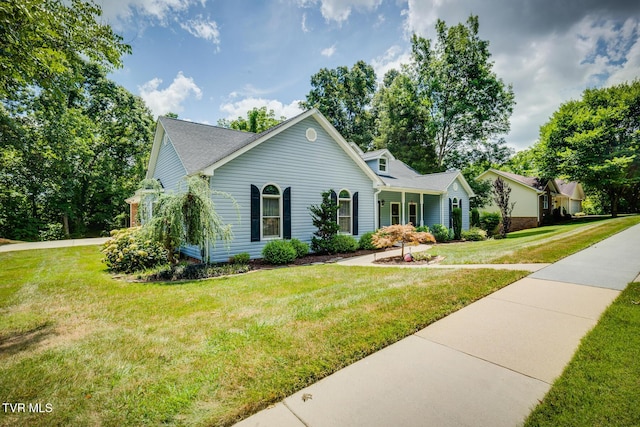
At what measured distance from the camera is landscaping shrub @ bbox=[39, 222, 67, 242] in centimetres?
2267

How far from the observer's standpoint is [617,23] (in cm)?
859

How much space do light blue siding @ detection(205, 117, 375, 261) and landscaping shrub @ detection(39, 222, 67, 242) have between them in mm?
22791

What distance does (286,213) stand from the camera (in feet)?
36.5

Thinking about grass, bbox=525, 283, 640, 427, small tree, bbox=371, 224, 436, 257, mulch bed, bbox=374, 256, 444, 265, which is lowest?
mulch bed, bbox=374, 256, 444, 265

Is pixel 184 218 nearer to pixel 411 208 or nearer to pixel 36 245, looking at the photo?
pixel 411 208

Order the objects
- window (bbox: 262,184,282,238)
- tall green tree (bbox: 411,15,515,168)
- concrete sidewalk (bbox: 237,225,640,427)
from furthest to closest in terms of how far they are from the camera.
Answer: tall green tree (bbox: 411,15,515,168) → window (bbox: 262,184,282,238) → concrete sidewalk (bbox: 237,225,640,427)

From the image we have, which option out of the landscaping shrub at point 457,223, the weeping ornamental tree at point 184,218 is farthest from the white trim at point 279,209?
the landscaping shrub at point 457,223

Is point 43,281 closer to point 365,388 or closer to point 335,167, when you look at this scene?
point 365,388

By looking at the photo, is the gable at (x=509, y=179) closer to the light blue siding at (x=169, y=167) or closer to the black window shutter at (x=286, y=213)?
the black window shutter at (x=286, y=213)

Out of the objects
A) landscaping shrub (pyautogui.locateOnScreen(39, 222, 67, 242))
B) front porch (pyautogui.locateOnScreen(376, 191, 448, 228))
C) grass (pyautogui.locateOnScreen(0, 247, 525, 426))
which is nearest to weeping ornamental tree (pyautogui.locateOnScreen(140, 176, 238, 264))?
grass (pyautogui.locateOnScreen(0, 247, 525, 426))

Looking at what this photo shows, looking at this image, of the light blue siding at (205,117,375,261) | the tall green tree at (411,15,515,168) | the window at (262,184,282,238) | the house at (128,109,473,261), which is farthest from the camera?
the tall green tree at (411,15,515,168)

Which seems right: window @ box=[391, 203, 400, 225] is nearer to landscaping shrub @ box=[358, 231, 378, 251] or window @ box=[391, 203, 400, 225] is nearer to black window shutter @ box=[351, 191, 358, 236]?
landscaping shrub @ box=[358, 231, 378, 251]

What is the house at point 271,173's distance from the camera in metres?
10.1

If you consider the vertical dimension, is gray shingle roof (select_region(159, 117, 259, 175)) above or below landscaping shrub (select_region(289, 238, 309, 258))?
above
